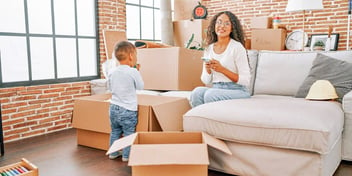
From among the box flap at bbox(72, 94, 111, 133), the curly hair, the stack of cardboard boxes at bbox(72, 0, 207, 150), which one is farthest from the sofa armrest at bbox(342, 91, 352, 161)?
the box flap at bbox(72, 94, 111, 133)

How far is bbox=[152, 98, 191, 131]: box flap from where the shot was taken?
2291 millimetres

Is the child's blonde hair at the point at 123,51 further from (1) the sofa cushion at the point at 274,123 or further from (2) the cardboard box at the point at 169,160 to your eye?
(2) the cardboard box at the point at 169,160

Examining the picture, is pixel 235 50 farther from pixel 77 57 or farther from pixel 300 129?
pixel 77 57

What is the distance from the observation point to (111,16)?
3980 millimetres

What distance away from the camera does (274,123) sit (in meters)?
1.74

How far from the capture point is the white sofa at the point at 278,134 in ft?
5.49

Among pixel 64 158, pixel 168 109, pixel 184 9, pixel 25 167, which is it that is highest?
pixel 184 9

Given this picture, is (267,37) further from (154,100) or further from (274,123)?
(274,123)

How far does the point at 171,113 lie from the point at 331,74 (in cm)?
130

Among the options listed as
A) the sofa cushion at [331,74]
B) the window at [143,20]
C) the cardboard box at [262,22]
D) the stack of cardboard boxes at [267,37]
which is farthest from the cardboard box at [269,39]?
the sofa cushion at [331,74]

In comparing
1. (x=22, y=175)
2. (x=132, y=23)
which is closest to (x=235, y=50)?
(x=22, y=175)

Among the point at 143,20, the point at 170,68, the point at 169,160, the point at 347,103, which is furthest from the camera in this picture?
the point at 143,20

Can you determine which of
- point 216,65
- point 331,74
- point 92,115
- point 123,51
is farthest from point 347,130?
point 92,115

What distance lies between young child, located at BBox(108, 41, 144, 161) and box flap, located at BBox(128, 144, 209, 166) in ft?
2.50
